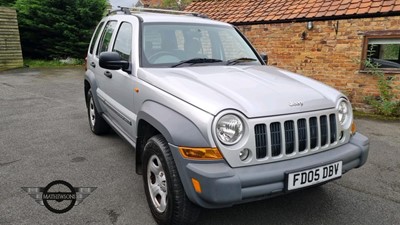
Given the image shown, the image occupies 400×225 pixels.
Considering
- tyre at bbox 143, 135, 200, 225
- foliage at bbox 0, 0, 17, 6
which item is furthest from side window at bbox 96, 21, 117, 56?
foliage at bbox 0, 0, 17, 6

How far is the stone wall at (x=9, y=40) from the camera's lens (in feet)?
43.9

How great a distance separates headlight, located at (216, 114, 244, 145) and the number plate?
451 millimetres

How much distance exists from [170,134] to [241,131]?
51cm

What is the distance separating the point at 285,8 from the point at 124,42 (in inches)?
241

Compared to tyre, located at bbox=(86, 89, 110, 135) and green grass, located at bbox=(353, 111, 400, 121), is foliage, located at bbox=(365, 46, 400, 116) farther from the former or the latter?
tyre, located at bbox=(86, 89, 110, 135)

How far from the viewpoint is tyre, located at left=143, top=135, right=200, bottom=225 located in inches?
92.0

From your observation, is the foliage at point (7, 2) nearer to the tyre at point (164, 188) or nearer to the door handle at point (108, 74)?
the door handle at point (108, 74)

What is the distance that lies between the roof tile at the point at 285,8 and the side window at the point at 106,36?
16.9ft

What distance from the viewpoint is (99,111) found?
15.2 feet

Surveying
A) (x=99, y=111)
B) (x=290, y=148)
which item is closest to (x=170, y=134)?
(x=290, y=148)

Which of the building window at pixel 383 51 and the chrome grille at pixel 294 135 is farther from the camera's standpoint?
the building window at pixel 383 51

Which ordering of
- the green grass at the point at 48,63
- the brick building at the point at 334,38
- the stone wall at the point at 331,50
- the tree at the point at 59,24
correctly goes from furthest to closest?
the green grass at the point at 48,63, the tree at the point at 59,24, the stone wall at the point at 331,50, the brick building at the point at 334,38

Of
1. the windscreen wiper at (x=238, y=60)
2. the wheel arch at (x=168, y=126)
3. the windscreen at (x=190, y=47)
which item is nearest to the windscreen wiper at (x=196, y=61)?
the windscreen at (x=190, y=47)

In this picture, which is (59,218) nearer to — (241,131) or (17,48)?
(241,131)
